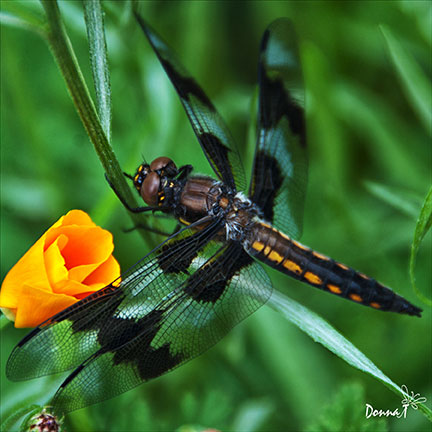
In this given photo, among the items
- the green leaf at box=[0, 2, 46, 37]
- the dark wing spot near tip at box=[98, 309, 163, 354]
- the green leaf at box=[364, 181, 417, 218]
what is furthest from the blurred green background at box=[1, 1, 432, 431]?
the green leaf at box=[0, 2, 46, 37]

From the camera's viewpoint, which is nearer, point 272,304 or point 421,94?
point 272,304

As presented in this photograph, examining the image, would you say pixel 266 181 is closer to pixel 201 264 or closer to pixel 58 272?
pixel 201 264

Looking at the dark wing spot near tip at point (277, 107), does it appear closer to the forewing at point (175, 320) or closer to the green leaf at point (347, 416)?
the forewing at point (175, 320)

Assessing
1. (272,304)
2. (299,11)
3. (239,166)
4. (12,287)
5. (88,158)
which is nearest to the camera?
(12,287)

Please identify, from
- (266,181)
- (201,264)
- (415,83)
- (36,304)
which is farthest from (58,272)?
(415,83)

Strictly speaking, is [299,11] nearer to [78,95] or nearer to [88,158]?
[88,158]

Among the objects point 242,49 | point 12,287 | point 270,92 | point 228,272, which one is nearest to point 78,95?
point 12,287

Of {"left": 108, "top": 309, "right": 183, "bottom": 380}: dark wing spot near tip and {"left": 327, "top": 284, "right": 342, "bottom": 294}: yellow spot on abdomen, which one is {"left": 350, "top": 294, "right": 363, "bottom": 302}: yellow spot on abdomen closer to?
{"left": 327, "top": 284, "right": 342, "bottom": 294}: yellow spot on abdomen
